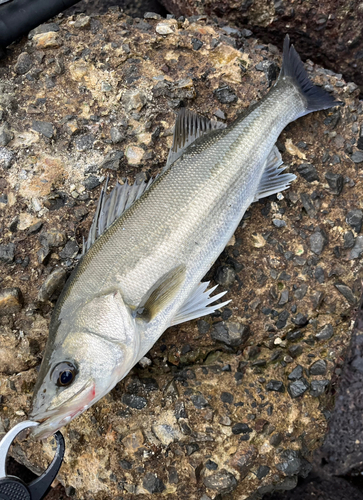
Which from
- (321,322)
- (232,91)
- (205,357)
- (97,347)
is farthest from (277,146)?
(97,347)

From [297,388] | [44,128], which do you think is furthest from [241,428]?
[44,128]

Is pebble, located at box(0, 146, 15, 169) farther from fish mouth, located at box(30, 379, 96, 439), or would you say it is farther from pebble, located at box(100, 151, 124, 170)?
fish mouth, located at box(30, 379, 96, 439)

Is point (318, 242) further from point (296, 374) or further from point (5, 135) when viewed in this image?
point (5, 135)

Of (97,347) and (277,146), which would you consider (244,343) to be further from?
(277,146)

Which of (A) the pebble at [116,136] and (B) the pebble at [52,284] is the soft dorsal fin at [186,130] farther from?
(B) the pebble at [52,284]

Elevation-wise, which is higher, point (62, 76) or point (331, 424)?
point (62, 76)

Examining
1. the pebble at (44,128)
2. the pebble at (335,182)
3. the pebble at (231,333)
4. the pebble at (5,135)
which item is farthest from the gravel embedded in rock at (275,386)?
the pebble at (5,135)
